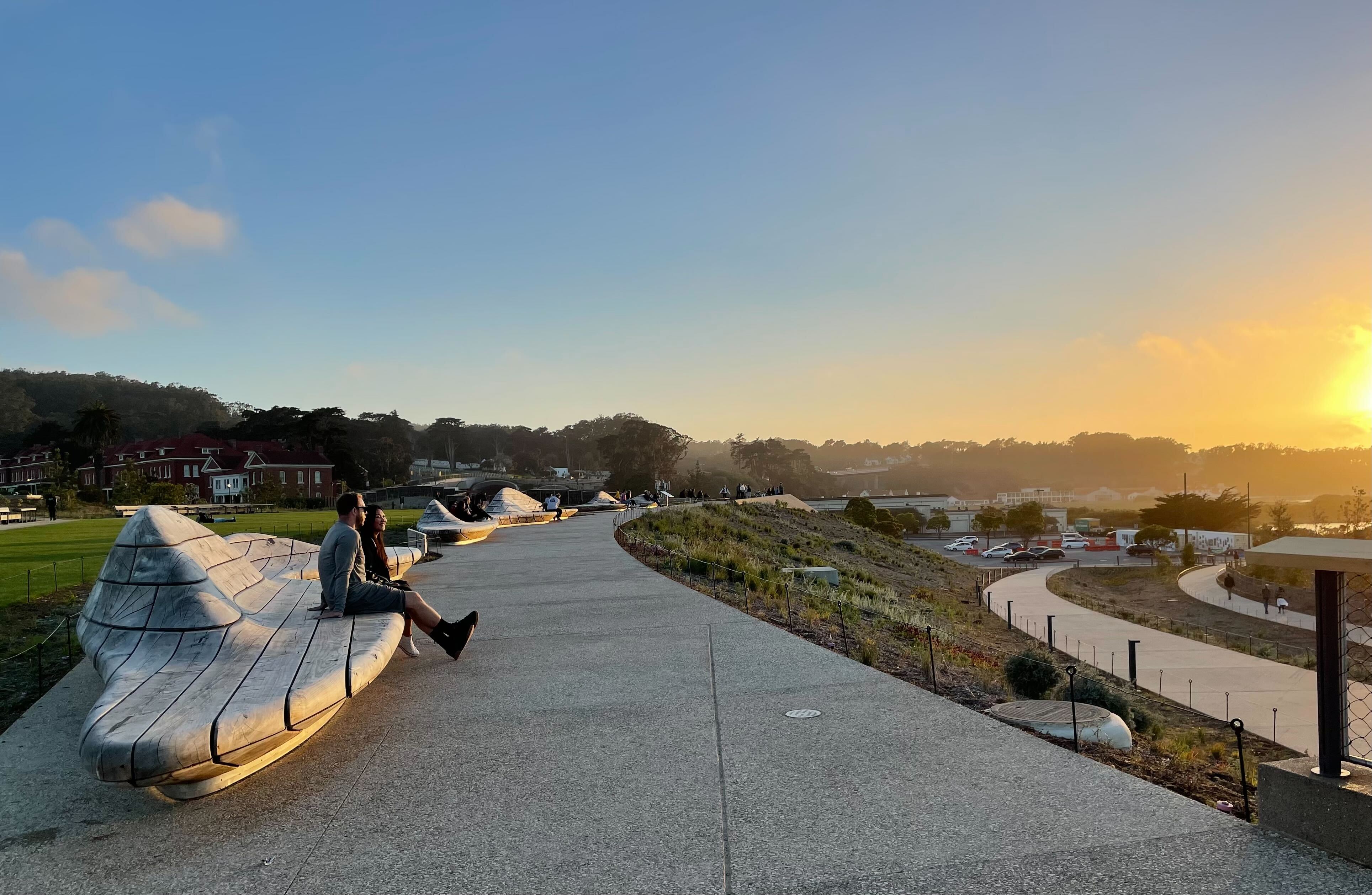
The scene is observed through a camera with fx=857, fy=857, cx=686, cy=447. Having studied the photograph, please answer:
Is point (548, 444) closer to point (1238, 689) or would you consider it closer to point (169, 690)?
point (1238, 689)

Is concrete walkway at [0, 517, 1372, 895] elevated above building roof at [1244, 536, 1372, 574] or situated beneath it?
situated beneath

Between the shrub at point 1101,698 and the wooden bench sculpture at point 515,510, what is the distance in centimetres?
1562

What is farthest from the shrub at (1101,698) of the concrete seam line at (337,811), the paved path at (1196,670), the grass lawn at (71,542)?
the grass lawn at (71,542)

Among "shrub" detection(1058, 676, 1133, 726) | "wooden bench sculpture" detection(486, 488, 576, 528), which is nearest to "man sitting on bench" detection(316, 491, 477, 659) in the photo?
"shrub" detection(1058, 676, 1133, 726)

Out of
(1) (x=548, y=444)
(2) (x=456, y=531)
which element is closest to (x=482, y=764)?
(2) (x=456, y=531)

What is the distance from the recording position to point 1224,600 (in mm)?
39750

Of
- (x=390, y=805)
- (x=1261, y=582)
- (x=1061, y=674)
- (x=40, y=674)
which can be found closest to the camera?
(x=390, y=805)

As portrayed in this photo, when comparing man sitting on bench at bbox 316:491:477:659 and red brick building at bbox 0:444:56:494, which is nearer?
man sitting on bench at bbox 316:491:477:659

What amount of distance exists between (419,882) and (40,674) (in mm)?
5350

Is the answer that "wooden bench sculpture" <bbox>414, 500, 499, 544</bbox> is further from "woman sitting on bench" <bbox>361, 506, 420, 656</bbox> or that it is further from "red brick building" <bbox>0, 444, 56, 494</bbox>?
"red brick building" <bbox>0, 444, 56, 494</bbox>

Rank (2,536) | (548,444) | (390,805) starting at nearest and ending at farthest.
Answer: (390,805) → (2,536) → (548,444)

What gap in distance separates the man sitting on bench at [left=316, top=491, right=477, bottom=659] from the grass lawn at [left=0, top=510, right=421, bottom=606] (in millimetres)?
2763

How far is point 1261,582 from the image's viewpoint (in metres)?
40.8

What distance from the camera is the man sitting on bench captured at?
606 centimetres
